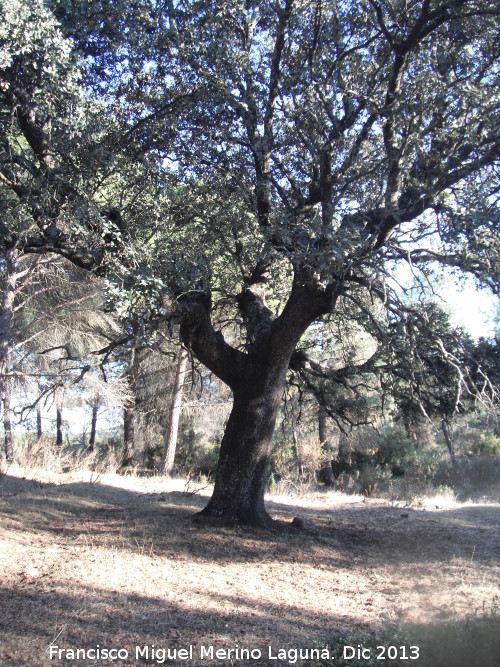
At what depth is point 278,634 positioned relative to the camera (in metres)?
4.07

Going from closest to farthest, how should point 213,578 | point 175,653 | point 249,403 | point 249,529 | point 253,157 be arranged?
point 175,653
point 213,578
point 249,529
point 249,403
point 253,157

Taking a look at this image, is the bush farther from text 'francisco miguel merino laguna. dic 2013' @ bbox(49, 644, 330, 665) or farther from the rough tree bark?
text 'francisco miguel merino laguna. dic 2013' @ bbox(49, 644, 330, 665)

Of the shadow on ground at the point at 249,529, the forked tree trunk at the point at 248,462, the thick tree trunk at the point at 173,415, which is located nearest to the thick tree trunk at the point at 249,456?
the forked tree trunk at the point at 248,462

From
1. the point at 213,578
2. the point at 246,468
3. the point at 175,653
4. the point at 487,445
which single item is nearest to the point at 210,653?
the point at 175,653

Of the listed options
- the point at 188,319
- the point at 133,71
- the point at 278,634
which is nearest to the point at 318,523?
the point at 188,319

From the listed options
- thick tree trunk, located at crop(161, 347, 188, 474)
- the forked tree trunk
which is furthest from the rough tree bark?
thick tree trunk, located at crop(161, 347, 188, 474)

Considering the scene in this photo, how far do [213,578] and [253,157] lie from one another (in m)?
5.88

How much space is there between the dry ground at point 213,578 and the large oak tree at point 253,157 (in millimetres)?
1335

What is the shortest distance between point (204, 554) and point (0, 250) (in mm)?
4722

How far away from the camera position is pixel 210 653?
3.72 metres

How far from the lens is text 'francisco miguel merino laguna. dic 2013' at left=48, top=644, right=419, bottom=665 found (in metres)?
3.37

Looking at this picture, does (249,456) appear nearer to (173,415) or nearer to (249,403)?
(249,403)

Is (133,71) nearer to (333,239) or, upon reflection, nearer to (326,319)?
(333,239)

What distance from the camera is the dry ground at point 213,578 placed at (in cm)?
394
